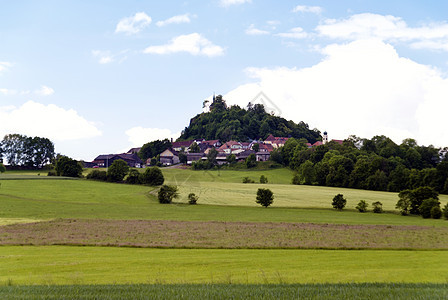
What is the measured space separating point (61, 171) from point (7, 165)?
150ft

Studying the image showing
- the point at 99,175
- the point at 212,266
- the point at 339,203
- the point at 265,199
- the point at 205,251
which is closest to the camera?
the point at 212,266

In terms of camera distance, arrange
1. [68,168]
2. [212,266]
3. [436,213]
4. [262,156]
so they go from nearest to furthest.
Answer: [212,266], [436,213], [68,168], [262,156]

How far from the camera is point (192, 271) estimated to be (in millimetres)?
23828

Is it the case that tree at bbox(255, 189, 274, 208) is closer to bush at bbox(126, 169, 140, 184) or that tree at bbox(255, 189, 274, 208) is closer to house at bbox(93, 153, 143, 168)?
bush at bbox(126, 169, 140, 184)

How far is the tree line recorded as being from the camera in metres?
105

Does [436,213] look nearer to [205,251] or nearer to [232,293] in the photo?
[205,251]

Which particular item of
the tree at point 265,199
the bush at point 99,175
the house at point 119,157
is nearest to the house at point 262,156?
the house at point 119,157

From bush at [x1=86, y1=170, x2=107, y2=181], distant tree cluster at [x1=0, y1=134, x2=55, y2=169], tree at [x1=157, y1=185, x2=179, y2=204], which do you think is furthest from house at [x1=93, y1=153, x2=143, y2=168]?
tree at [x1=157, y1=185, x2=179, y2=204]

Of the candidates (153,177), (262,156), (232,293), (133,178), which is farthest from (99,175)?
(232,293)

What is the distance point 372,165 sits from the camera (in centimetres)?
11538

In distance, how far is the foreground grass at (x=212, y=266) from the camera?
70.4ft

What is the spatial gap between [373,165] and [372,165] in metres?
0.25

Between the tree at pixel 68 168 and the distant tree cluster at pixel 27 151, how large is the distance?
39.1m

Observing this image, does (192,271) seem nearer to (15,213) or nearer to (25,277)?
(25,277)
